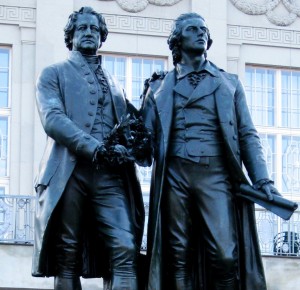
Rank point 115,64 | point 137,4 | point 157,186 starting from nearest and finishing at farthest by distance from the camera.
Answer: point 157,186 < point 115,64 < point 137,4

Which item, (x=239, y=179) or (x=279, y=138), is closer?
(x=239, y=179)

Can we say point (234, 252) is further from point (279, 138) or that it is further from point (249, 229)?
point (279, 138)

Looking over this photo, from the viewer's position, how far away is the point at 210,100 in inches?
390

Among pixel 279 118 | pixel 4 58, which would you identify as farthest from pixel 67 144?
→ pixel 279 118

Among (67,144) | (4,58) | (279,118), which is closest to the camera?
(67,144)

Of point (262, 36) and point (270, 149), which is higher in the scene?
point (262, 36)

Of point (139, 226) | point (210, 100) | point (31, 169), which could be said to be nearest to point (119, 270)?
point (139, 226)

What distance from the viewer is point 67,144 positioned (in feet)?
31.8

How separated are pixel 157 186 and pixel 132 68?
15.2 metres

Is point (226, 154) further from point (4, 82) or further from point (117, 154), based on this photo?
point (4, 82)

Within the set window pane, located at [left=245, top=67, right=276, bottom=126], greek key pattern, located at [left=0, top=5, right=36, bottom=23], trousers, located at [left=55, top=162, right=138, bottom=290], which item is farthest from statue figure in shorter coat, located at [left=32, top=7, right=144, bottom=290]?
window pane, located at [left=245, top=67, right=276, bottom=126]

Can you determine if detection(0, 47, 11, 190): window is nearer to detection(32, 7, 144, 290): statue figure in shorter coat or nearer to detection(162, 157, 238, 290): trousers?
detection(32, 7, 144, 290): statue figure in shorter coat

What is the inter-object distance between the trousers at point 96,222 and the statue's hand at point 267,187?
884mm

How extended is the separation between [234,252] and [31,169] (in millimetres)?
14469
